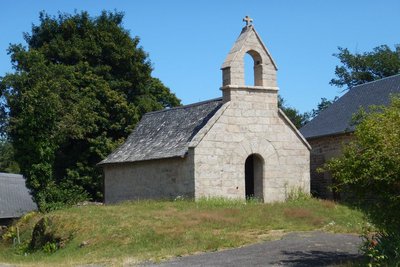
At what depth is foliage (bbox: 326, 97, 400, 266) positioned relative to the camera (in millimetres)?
11727

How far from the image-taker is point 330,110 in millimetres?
31516

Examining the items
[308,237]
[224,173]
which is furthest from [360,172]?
[224,173]

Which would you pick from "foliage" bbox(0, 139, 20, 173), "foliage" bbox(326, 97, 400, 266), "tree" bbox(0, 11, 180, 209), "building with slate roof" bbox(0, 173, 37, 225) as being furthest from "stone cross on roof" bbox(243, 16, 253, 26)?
"foliage" bbox(0, 139, 20, 173)

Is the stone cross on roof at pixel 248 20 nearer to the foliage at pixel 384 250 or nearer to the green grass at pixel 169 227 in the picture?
the green grass at pixel 169 227

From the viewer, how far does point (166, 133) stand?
26.6 m

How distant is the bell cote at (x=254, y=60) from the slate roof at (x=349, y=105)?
176 inches

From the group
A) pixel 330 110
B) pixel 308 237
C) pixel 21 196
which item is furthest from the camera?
pixel 21 196

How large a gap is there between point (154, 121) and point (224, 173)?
6725mm

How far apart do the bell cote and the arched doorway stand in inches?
115

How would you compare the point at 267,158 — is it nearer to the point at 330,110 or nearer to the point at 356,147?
the point at 330,110

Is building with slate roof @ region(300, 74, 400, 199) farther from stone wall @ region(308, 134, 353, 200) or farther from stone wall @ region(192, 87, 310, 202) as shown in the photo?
stone wall @ region(192, 87, 310, 202)

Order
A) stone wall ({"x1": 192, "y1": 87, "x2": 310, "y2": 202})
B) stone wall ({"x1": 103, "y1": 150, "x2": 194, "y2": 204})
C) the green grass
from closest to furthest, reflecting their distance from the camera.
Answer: the green grass
stone wall ({"x1": 192, "y1": 87, "x2": 310, "y2": 202})
stone wall ({"x1": 103, "y1": 150, "x2": 194, "y2": 204})

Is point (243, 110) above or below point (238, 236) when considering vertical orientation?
above

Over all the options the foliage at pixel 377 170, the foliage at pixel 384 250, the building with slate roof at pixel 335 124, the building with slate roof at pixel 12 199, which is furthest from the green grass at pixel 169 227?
the building with slate roof at pixel 12 199
